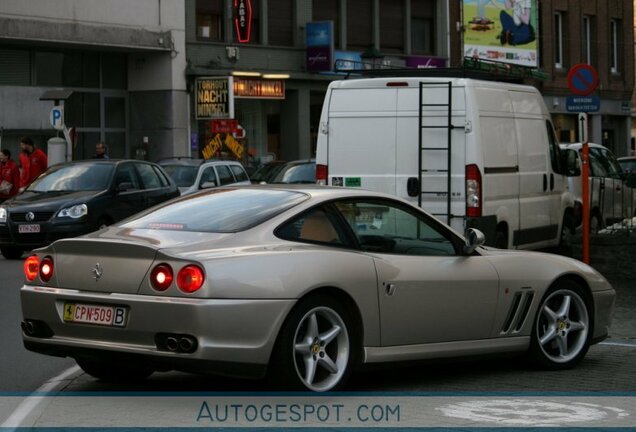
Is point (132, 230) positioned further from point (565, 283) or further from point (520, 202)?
point (520, 202)

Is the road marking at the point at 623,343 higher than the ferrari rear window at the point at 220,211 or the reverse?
the reverse

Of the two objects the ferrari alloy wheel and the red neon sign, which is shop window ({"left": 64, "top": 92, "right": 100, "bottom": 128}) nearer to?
the red neon sign

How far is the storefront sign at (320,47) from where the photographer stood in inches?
1645

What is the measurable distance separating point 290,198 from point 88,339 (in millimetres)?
1643

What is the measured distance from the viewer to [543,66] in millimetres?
52281

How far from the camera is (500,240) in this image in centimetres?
1722

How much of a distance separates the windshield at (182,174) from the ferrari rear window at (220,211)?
17574mm

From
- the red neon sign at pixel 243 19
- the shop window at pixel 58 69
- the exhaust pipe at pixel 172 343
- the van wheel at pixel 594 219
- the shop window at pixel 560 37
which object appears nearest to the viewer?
the exhaust pipe at pixel 172 343

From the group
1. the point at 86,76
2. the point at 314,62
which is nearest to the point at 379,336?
the point at 86,76

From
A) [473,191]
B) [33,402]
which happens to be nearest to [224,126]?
[473,191]

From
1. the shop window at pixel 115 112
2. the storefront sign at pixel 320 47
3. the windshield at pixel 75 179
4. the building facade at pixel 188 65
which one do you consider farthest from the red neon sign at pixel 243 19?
the windshield at pixel 75 179

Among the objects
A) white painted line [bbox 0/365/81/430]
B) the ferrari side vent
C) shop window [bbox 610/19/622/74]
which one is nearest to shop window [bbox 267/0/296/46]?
shop window [bbox 610/19/622/74]

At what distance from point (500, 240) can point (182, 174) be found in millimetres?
11153

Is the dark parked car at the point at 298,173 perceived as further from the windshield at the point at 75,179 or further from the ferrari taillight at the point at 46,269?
the ferrari taillight at the point at 46,269
